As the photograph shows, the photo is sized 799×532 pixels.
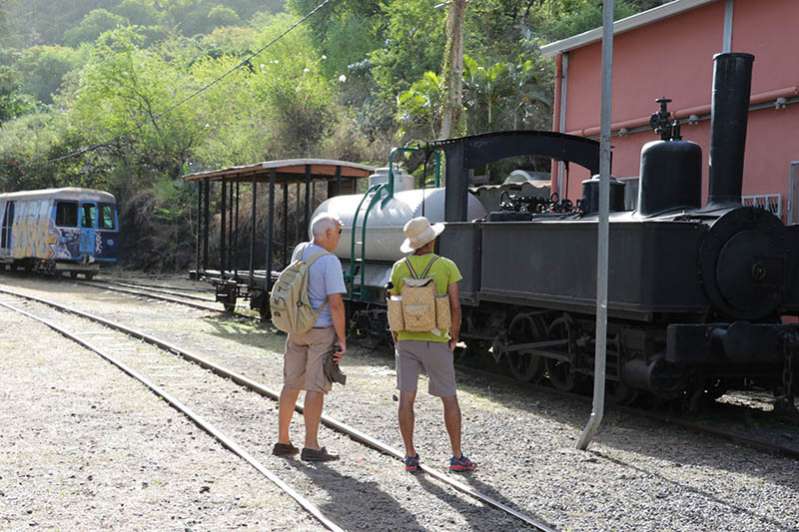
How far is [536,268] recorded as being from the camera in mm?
9945

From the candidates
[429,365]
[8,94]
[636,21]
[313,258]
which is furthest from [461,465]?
[8,94]

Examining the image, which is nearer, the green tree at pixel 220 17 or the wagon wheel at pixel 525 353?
the wagon wheel at pixel 525 353

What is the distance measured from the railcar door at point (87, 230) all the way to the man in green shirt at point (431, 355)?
2613 centimetres

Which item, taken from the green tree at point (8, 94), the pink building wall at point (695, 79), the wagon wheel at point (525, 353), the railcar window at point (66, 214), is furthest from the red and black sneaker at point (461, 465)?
the green tree at point (8, 94)

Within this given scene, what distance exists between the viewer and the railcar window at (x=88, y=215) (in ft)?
103

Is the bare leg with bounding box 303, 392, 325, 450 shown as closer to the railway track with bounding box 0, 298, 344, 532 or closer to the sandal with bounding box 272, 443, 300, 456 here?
the sandal with bounding box 272, 443, 300, 456

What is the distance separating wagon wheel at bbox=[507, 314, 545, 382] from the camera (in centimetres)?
1059

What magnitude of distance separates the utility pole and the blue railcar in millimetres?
13419

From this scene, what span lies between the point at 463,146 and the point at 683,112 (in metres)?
5.05

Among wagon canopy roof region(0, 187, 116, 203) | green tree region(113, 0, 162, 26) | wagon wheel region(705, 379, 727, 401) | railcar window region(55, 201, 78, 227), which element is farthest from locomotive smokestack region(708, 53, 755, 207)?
green tree region(113, 0, 162, 26)

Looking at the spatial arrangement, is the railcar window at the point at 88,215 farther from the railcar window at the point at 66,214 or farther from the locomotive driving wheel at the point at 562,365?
the locomotive driving wheel at the point at 562,365

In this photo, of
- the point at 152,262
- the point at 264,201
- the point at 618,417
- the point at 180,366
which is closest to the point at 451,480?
the point at 618,417

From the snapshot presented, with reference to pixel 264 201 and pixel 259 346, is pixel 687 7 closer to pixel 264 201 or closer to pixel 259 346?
pixel 259 346

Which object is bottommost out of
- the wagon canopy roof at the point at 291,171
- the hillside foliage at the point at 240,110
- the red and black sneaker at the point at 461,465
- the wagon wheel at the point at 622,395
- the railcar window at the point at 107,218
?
the red and black sneaker at the point at 461,465
